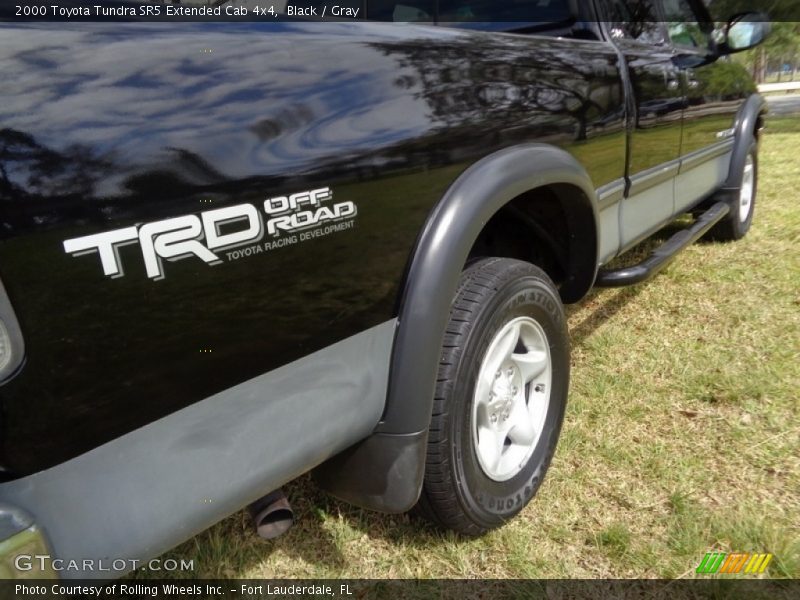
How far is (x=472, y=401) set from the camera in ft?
6.14

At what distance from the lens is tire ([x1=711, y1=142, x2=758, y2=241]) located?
4.64 m

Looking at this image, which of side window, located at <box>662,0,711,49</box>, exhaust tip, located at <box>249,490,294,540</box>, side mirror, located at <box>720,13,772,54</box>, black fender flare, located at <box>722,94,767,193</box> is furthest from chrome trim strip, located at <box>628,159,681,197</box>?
exhaust tip, located at <box>249,490,294,540</box>

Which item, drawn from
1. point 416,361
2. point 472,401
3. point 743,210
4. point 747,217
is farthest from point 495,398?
point 747,217

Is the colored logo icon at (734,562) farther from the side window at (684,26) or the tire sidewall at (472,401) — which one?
the side window at (684,26)

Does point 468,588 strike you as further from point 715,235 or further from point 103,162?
point 715,235

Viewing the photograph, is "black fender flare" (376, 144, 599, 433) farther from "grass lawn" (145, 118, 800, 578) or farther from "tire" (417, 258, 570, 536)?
"grass lawn" (145, 118, 800, 578)

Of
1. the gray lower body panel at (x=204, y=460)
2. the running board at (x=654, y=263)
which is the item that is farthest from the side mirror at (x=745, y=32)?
the gray lower body panel at (x=204, y=460)

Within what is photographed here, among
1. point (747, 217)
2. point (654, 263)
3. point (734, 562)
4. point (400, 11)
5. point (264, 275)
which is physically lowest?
point (734, 562)

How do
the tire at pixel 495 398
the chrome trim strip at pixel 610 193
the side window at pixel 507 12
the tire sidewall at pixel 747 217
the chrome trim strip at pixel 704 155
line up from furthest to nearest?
the tire sidewall at pixel 747 217 < the chrome trim strip at pixel 704 155 < the side window at pixel 507 12 < the chrome trim strip at pixel 610 193 < the tire at pixel 495 398

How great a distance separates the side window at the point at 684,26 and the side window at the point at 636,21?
195 mm

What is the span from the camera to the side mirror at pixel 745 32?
386cm

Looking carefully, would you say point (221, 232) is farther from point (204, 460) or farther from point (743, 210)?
point (743, 210)

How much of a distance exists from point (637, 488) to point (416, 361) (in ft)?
3.78

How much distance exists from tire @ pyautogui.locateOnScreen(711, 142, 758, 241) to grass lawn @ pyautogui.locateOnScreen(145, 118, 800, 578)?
126 centimetres
